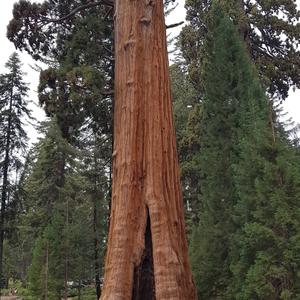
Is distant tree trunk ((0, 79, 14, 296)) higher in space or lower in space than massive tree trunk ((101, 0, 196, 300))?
higher

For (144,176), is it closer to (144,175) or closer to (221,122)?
(144,175)

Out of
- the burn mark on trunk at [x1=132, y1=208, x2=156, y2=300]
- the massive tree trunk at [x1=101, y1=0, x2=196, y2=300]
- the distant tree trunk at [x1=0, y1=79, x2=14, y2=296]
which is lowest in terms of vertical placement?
the burn mark on trunk at [x1=132, y1=208, x2=156, y2=300]

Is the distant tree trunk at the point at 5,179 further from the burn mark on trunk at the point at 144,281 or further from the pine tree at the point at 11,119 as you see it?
the burn mark on trunk at the point at 144,281

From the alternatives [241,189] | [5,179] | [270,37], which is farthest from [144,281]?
[5,179]

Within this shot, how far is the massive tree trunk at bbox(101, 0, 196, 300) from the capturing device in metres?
5.31

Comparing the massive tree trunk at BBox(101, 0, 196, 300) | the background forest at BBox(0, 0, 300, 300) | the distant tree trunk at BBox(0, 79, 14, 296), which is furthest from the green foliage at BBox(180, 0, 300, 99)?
the distant tree trunk at BBox(0, 79, 14, 296)

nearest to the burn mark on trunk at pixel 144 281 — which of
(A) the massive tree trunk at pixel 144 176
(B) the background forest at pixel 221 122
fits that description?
(A) the massive tree trunk at pixel 144 176

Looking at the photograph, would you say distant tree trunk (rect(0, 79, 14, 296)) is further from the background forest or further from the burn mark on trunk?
the burn mark on trunk

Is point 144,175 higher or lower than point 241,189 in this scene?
lower

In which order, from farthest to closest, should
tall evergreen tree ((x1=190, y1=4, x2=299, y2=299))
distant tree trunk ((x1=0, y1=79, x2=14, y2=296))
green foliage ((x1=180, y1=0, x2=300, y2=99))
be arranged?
1. distant tree trunk ((x1=0, y1=79, x2=14, y2=296))
2. green foliage ((x1=180, y1=0, x2=300, y2=99))
3. tall evergreen tree ((x1=190, y1=4, x2=299, y2=299))

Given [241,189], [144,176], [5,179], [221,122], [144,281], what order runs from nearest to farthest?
1. [144,281]
2. [144,176]
3. [241,189]
4. [221,122]
5. [5,179]

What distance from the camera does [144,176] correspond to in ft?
18.6

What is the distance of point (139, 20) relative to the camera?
20.9ft

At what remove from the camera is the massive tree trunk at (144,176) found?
531 cm
